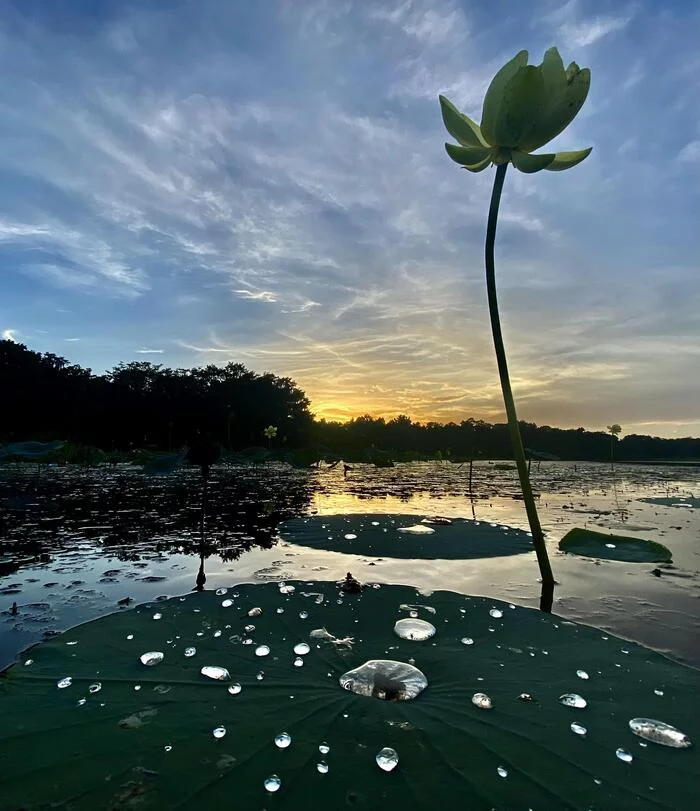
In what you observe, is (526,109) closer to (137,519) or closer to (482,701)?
(482,701)

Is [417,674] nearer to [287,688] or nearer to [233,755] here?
[287,688]

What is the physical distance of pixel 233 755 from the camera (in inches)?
26.5

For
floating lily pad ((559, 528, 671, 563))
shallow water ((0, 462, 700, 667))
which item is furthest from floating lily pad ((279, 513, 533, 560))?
floating lily pad ((559, 528, 671, 563))

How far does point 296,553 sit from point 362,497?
323 centimetres

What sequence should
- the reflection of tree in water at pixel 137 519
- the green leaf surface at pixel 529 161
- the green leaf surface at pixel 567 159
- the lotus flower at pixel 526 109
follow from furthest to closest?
the reflection of tree in water at pixel 137 519 < the green leaf surface at pixel 567 159 < the green leaf surface at pixel 529 161 < the lotus flower at pixel 526 109

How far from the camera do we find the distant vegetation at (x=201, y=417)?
2533 cm

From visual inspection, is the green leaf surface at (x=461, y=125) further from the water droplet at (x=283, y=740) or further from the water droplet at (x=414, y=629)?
the water droplet at (x=283, y=740)

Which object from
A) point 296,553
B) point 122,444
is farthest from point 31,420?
point 296,553

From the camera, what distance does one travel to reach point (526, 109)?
4.69 feet

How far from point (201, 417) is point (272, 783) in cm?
3055

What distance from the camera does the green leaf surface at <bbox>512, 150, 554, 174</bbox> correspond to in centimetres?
153

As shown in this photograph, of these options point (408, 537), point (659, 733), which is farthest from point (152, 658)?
point (408, 537)

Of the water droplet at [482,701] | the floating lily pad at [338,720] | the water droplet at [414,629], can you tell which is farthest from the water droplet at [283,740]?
the water droplet at [414,629]

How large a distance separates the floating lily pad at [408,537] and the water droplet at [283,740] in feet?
5.21
